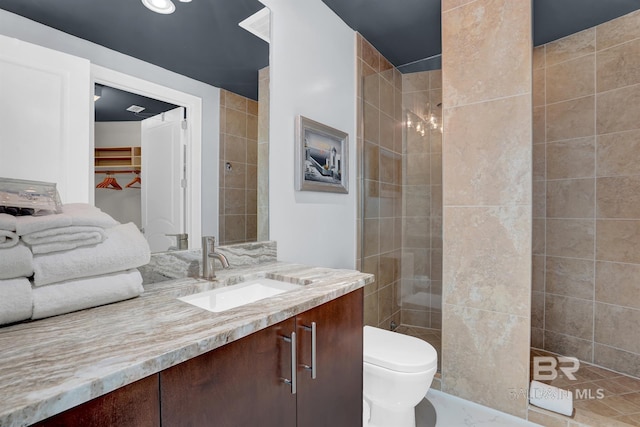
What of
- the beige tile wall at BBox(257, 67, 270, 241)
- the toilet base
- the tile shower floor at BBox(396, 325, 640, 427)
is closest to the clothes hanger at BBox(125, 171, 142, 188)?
the beige tile wall at BBox(257, 67, 270, 241)

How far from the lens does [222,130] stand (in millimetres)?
1480

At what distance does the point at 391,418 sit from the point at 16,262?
1589 mm

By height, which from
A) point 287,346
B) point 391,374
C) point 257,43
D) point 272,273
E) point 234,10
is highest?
point 234,10

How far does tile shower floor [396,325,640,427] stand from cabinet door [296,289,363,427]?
1.09 meters

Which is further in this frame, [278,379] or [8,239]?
[278,379]

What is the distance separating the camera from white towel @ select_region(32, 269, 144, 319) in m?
0.76

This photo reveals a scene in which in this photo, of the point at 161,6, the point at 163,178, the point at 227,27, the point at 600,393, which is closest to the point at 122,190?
the point at 163,178

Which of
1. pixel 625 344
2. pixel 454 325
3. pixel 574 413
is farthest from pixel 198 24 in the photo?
pixel 625 344

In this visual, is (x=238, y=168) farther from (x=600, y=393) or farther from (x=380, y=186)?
(x=600, y=393)

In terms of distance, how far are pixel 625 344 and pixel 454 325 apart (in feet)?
4.24

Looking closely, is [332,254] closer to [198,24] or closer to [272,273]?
[272,273]

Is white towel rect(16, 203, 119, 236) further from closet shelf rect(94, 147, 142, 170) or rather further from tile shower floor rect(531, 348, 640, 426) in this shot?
tile shower floor rect(531, 348, 640, 426)

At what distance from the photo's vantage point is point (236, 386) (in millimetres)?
765

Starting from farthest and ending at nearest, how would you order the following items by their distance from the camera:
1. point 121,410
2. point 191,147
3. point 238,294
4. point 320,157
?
point 320,157
point 191,147
point 238,294
point 121,410
